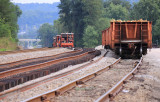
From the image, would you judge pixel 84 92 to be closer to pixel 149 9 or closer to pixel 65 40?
pixel 65 40

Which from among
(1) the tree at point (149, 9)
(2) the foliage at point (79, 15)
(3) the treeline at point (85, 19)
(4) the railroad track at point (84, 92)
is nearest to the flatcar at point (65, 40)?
(3) the treeline at point (85, 19)

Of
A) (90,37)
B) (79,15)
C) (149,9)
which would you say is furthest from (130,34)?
(79,15)

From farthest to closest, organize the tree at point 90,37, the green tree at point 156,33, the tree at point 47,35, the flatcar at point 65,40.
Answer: the tree at point 47,35
the tree at point 90,37
the green tree at point 156,33
the flatcar at point 65,40

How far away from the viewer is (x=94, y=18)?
248 feet

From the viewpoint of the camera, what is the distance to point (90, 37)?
69.8 m

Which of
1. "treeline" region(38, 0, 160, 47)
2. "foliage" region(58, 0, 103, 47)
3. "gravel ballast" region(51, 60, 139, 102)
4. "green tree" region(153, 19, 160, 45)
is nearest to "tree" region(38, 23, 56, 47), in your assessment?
"foliage" region(58, 0, 103, 47)

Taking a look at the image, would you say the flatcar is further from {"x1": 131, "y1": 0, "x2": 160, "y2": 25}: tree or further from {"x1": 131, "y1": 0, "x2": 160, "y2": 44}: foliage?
→ {"x1": 131, "y1": 0, "x2": 160, "y2": 25}: tree

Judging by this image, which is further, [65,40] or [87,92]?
[65,40]

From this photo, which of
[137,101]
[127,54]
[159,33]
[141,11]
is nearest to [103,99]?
[137,101]

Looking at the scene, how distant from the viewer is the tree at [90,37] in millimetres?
68688

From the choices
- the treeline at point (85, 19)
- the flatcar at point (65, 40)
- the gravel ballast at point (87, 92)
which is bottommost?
the gravel ballast at point (87, 92)

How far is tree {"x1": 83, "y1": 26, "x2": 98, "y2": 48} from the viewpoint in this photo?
6869 centimetres

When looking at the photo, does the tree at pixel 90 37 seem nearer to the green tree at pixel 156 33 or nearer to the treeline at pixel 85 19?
the treeline at pixel 85 19

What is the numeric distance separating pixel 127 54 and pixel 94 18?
58.1m
